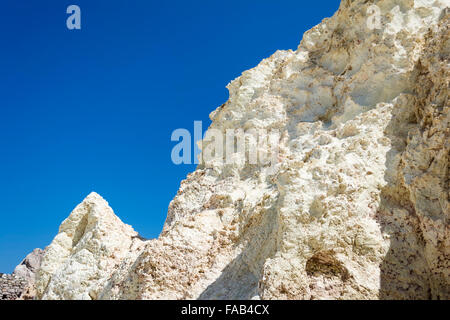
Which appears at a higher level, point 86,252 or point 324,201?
point 324,201

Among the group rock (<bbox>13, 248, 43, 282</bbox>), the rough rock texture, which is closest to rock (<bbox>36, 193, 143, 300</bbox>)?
the rough rock texture

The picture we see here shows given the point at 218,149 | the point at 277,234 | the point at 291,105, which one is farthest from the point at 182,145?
the point at 277,234

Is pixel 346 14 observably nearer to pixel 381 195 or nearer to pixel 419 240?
pixel 381 195

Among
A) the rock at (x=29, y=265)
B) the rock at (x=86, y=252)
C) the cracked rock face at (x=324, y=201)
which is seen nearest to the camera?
the cracked rock face at (x=324, y=201)

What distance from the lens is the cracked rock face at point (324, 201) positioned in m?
5.48

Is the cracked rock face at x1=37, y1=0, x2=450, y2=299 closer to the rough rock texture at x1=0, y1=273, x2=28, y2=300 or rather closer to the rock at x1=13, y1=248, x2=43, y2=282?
the rough rock texture at x1=0, y1=273, x2=28, y2=300

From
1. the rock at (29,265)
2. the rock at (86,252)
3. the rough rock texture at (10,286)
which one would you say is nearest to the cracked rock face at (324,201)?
the rock at (86,252)

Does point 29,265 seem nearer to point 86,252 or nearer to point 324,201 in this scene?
point 86,252

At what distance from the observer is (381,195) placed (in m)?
6.14

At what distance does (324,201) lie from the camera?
5934 millimetres

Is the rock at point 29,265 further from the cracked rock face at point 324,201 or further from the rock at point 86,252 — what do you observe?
the cracked rock face at point 324,201

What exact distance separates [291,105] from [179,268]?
16.3ft

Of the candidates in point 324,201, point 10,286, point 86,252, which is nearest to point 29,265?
point 10,286

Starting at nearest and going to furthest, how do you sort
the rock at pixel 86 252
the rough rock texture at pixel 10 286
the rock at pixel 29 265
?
the rock at pixel 86 252, the rough rock texture at pixel 10 286, the rock at pixel 29 265
